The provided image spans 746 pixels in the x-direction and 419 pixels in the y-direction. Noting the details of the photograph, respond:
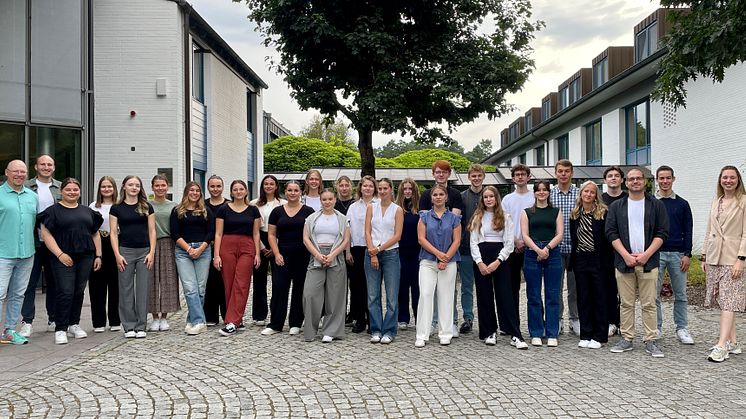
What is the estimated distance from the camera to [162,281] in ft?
26.7

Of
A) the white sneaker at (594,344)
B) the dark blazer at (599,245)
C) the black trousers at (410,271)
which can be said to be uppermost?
the dark blazer at (599,245)

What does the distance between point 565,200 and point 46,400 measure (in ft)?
18.7

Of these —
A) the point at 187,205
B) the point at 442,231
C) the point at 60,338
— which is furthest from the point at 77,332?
the point at 442,231

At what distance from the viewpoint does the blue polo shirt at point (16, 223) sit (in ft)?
24.0

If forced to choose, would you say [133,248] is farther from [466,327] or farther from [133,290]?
[466,327]

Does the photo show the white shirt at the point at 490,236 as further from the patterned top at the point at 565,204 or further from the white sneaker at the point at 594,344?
the white sneaker at the point at 594,344

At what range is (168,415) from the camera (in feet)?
15.8

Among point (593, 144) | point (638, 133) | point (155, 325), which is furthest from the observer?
point (593, 144)

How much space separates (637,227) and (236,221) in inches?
183

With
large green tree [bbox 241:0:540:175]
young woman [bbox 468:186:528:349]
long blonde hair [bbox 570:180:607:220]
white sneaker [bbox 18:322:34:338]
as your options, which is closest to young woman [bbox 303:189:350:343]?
young woman [bbox 468:186:528:349]

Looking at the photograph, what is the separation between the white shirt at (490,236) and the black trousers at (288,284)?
2051 mm

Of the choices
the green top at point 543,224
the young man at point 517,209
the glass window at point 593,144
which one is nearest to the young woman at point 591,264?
the green top at point 543,224

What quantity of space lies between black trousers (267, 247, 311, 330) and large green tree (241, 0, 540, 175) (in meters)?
6.76

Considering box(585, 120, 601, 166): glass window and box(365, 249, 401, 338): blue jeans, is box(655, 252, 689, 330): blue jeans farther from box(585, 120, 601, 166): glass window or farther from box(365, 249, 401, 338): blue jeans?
box(585, 120, 601, 166): glass window
